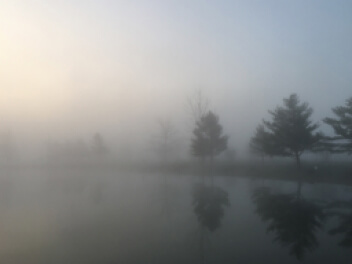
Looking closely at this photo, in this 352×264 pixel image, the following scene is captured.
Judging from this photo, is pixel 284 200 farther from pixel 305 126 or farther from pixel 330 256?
pixel 305 126

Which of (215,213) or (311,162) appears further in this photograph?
(311,162)

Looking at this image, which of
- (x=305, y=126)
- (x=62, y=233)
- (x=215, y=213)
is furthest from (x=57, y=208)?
(x=305, y=126)

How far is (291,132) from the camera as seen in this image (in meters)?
35.3

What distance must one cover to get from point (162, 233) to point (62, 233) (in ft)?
9.79

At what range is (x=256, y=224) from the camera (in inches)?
488

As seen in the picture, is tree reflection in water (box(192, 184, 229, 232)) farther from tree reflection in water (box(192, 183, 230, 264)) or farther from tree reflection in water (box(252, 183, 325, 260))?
tree reflection in water (box(252, 183, 325, 260))

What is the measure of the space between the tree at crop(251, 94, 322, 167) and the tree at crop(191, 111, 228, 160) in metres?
8.34

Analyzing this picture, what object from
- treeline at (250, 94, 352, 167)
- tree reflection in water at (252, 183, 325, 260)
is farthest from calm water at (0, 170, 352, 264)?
treeline at (250, 94, 352, 167)

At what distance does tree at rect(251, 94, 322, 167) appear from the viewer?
35125 millimetres

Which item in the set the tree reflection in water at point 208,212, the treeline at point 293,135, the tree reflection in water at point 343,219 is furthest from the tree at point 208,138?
the tree reflection in water at point 343,219

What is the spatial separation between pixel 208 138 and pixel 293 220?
104 ft

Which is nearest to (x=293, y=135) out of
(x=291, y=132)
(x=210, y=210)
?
(x=291, y=132)

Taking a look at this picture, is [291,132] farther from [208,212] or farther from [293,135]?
[208,212]

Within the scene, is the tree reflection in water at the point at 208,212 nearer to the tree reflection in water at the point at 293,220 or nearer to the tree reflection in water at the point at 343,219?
the tree reflection in water at the point at 293,220
